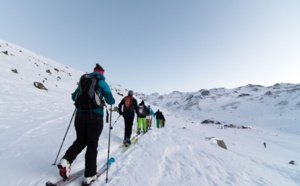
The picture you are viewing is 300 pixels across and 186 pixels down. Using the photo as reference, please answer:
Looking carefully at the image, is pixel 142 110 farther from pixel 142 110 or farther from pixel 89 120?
pixel 89 120

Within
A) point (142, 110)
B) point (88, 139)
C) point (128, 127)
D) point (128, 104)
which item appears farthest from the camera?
point (142, 110)

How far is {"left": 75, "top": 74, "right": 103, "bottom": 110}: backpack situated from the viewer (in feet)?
11.9

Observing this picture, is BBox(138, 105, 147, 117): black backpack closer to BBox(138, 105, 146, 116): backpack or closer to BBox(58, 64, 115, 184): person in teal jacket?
BBox(138, 105, 146, 116): backpack

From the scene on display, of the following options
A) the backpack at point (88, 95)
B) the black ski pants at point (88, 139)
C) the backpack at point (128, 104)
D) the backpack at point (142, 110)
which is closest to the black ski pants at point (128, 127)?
the backpack at point (128, 104)

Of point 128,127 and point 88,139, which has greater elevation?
point 128,127

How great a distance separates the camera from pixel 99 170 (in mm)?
4203

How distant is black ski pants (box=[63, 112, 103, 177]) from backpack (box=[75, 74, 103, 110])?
18 cm

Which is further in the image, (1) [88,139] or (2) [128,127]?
(2) [128,127]

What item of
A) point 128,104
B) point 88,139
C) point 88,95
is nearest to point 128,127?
point 128,104

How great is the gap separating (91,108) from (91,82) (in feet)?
1.77

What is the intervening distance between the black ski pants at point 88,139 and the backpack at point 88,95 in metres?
0.18

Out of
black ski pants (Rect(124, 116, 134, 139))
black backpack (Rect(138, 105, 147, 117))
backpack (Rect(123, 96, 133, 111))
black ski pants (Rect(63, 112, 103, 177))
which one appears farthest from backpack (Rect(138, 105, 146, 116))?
black ski pants (Rect(63, 112, 103, 177))

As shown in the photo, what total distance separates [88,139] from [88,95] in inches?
35.3

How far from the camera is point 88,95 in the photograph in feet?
11.9
